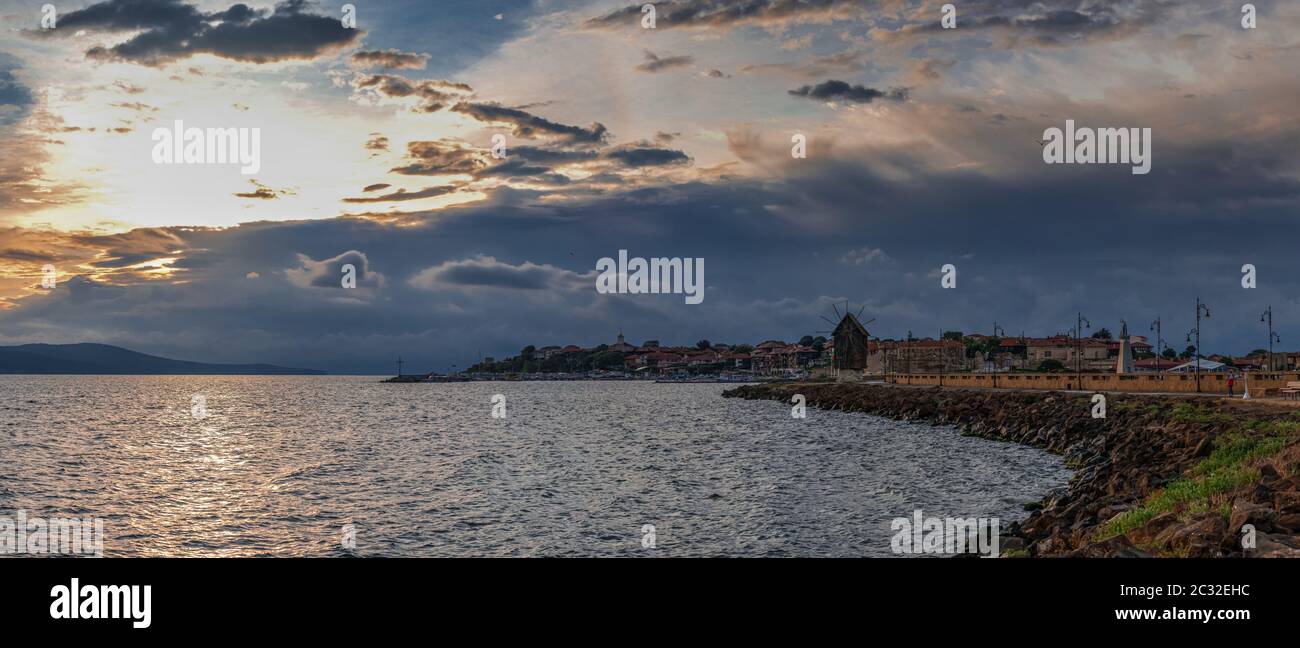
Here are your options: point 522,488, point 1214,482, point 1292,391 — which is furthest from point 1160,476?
point 1292,391

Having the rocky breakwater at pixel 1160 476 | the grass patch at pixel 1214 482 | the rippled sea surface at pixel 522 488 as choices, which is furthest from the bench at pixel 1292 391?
the grass patch at pixel 1214 482

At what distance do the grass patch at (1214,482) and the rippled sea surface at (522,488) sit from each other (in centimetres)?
676

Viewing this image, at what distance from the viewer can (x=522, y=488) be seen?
4300 centimetres

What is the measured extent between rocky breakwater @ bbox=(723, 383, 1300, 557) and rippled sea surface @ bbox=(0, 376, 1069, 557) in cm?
307

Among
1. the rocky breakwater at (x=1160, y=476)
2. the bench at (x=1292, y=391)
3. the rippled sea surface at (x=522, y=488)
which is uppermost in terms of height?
the bench at (x=1292, y=391)

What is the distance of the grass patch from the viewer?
67.6ft

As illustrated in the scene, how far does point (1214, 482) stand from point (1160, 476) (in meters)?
9.29

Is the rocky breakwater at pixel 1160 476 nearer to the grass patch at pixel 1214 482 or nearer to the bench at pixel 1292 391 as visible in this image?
the grass patch at pixel 1214 482

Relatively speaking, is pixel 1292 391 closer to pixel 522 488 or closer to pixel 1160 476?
pixel 1160 476

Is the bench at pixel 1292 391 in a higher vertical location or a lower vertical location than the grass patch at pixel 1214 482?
higher

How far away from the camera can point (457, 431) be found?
88.9 m

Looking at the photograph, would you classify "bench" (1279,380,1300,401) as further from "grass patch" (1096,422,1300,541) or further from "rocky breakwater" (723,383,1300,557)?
"grass patch" (1096,422,1300,541)

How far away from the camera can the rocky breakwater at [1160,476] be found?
1614 cm
